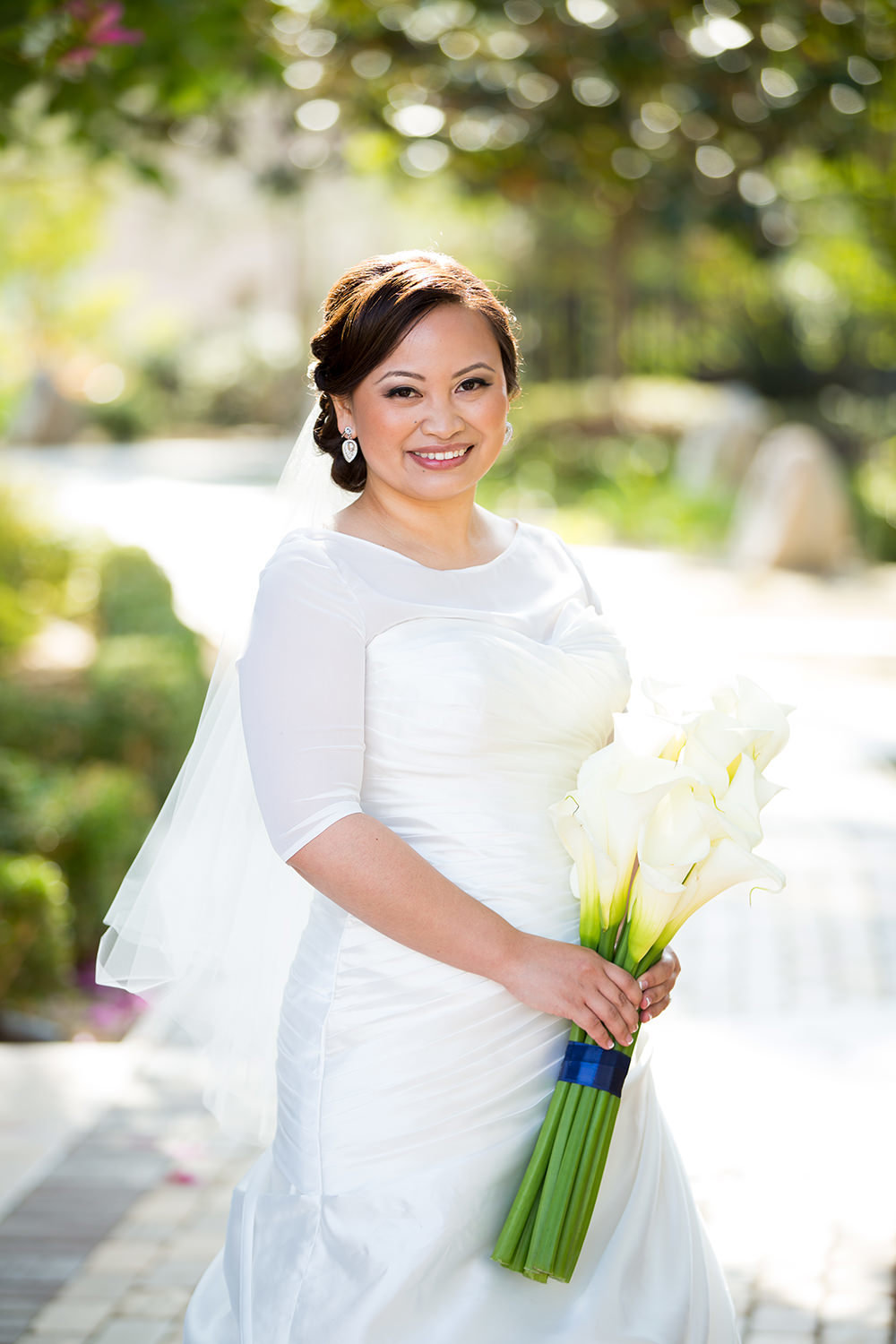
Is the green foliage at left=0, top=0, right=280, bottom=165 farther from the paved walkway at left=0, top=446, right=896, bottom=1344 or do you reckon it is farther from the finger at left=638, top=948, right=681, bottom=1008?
the finger at left=638, top=948, right=681, bottom=1008

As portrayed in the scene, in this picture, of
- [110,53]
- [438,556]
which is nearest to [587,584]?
[438,556]

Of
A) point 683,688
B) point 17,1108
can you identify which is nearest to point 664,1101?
point 17,1108

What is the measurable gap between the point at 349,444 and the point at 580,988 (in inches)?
35.2

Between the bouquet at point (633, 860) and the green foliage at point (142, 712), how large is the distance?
500cm

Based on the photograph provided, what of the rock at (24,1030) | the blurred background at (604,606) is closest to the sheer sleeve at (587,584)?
the blurred background at (604,606)

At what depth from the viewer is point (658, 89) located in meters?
6.68

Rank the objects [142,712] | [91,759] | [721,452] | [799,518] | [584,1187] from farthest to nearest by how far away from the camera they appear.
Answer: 1. [721,452]
2. [799,518]
3. [91,759]
4. [142,712]
5. [584,1187]

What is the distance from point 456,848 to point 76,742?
5.16 meters

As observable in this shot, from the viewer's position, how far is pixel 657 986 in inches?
85.9

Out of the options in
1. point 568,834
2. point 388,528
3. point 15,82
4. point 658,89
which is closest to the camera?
point 568,834

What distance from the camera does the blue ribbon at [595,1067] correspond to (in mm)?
2135

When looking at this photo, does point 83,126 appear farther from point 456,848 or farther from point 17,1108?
point 456,848

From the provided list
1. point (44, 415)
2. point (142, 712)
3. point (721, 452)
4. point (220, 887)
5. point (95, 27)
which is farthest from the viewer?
point (44, 415)

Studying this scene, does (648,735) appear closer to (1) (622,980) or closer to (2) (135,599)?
(1) (622,980)
